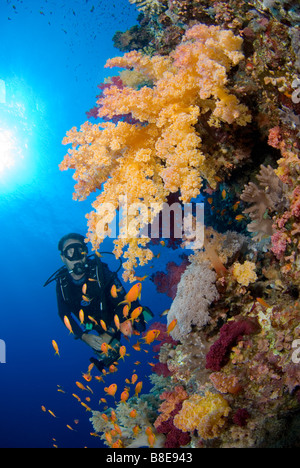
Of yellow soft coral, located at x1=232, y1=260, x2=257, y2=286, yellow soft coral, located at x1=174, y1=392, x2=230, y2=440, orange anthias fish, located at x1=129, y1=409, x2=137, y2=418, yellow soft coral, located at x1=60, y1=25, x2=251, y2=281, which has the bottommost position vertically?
orange anthias fish, located at x1=129, y1=409, x2=137, y2=418

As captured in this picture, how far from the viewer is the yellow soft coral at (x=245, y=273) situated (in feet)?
11.5

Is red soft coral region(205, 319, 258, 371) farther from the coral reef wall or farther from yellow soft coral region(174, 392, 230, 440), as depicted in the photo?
yellow soft coral region(174, 392, 230, 440)

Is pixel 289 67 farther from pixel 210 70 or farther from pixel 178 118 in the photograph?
pixel 178 118

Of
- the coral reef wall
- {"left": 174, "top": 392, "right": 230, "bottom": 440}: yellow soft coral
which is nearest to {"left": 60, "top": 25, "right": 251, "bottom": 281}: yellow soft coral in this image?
the coral reef wall

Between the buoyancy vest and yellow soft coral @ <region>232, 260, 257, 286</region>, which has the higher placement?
the buoyancy vest

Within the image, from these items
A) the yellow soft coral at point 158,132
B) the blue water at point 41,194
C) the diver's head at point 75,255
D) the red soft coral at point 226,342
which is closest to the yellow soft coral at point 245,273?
the red soft coral at point 226,342

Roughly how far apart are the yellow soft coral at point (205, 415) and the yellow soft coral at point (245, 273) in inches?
55.8

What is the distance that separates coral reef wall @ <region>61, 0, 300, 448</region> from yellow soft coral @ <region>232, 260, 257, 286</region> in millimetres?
19

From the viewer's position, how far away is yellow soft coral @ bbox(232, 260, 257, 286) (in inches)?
137

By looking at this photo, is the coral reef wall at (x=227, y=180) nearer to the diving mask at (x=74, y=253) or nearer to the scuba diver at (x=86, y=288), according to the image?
the scuba diver at (x=86, y=288)

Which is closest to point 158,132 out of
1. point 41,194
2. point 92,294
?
point 92,294

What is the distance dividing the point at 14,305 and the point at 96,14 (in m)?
61.4

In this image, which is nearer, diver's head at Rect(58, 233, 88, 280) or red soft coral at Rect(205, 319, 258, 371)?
red soft coral at Rect(205, 319, 258, 371)

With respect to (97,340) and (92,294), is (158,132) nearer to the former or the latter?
(97,340)
